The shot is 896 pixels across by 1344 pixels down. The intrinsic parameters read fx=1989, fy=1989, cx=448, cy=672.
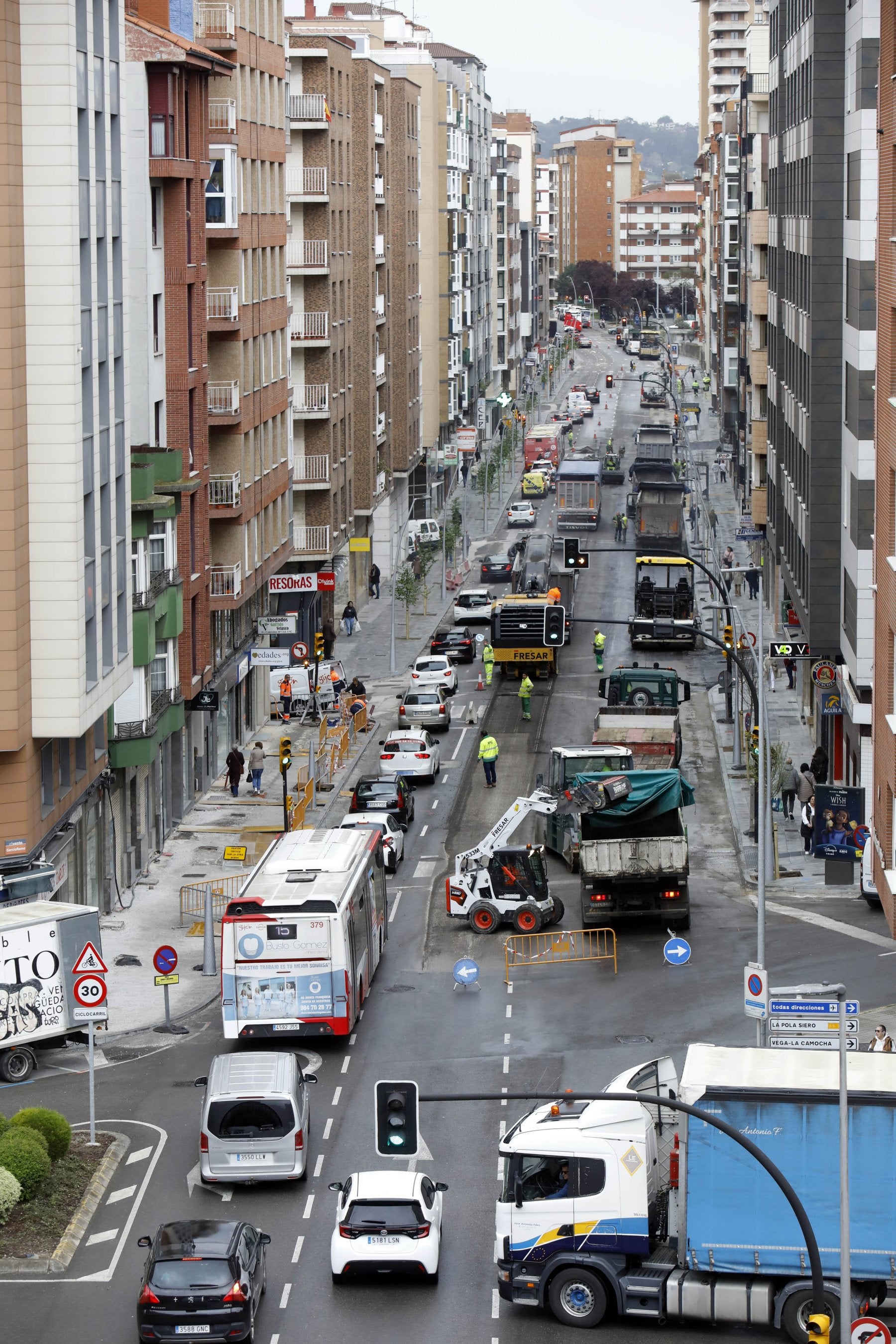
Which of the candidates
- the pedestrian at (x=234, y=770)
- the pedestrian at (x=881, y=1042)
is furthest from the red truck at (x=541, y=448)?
the pedestrian at (x=881, y=1042)

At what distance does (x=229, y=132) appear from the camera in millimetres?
63000

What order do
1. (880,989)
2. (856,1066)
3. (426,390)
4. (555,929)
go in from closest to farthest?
1. (856,1066)
2. (880,989)
3. (555,929)
4. (426,390)

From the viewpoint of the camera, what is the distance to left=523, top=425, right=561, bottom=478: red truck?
508 ft

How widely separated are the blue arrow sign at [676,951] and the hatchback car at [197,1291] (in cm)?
1513

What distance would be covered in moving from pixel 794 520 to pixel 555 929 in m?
30.6

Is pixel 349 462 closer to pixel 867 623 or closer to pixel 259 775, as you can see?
pixel 259 775

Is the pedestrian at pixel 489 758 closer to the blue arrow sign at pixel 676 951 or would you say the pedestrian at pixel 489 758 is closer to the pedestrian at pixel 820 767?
the pedestrian at pixel 820 767

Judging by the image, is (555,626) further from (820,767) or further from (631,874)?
(820,767)

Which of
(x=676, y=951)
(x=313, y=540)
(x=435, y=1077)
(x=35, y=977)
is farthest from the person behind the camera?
(x=313, y=540)

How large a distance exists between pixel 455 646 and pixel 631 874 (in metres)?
40.4

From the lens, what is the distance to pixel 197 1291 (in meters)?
24.8

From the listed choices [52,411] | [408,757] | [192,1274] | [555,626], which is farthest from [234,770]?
[192,1274]

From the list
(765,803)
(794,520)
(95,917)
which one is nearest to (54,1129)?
(95,917)

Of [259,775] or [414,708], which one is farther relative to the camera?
[414,708]
